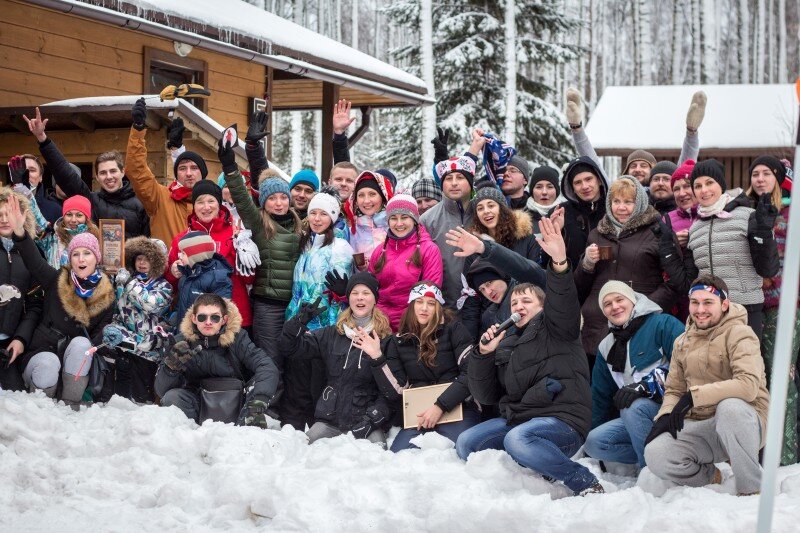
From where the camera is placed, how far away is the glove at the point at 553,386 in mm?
5392

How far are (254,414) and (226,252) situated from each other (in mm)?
1495

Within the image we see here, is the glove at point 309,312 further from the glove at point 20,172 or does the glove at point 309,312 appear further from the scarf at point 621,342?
the glove at point 20,172

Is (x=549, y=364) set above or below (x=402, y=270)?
below

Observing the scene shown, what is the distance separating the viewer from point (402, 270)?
21.9 feet

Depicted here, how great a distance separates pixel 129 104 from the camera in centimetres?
939

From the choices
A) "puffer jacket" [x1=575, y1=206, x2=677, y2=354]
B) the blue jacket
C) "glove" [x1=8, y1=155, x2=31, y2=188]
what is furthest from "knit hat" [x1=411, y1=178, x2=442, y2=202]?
"glove" [x1=8, y1=155, x2=31, y2=188]

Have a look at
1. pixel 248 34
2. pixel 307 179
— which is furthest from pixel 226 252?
pixel 248 34

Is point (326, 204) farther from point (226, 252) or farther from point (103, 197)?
point (103, 197)

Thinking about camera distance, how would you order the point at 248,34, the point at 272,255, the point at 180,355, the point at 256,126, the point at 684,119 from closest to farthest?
the point at 180,355, the point at 272,255, the point at 256,126, the point at 248,34, the point at 684,119

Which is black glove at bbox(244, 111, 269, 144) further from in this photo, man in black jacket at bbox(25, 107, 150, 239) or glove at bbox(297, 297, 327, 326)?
glove at bbox(297, 297, 327, 326)

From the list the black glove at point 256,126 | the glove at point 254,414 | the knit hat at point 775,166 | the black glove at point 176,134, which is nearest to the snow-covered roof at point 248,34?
the black glove at point 176,134

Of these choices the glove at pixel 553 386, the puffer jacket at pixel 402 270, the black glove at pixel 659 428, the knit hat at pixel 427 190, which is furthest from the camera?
the knit hat at pixel 427 190

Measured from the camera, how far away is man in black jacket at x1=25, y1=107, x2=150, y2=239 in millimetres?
7559

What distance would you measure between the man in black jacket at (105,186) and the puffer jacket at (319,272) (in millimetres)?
1757
